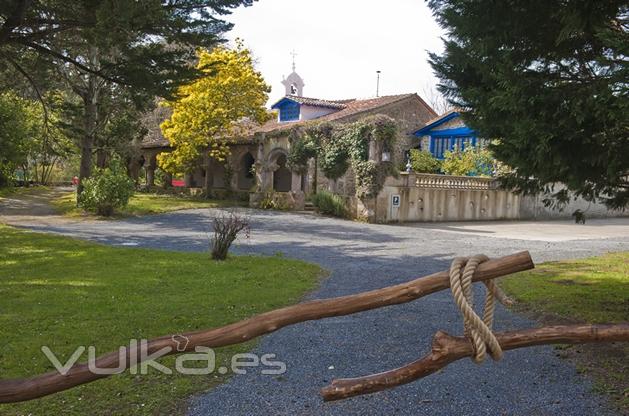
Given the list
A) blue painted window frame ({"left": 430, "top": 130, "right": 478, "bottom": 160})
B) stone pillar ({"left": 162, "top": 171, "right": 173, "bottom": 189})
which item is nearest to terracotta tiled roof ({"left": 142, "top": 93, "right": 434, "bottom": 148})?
blue painted window frame ({"left": 430, "top": 130, "right": 478, "bottom": 160})

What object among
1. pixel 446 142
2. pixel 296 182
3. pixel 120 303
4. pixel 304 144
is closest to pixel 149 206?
pixel 296 182

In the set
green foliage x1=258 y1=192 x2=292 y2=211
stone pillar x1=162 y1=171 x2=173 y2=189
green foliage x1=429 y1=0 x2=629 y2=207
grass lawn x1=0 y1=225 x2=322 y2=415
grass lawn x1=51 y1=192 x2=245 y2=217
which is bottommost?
grass lawn x1=0 y1=225 x2=322 y2=415

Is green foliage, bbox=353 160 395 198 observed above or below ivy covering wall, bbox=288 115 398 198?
below

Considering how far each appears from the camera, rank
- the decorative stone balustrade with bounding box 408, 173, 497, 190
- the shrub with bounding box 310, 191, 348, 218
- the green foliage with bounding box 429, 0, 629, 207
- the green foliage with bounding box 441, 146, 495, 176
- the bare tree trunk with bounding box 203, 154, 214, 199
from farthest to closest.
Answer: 1. the bare tree trunk with bounding box 203, 154, 214, 199
2. the green foliage with bounding box 441, 146, 495, 176
3. the decorative stone balustrade with bounding box 408, 173, 497, 190
4. the shrub with bounding box 310, 191, 348, 218
5. the green foliage with bounding box 429, 0, 629, 207

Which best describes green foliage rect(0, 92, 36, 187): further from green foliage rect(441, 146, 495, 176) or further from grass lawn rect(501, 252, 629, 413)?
grass lawn rect(501, 252, 629, 413)

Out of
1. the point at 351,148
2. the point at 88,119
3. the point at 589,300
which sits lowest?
the point at 589,300

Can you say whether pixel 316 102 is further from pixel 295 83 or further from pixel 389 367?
pixel 389 367

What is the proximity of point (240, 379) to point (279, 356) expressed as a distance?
0.67m

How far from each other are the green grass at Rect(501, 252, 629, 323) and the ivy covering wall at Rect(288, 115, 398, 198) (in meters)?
10.1

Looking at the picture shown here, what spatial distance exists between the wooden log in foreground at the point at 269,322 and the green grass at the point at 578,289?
5073 millimetres

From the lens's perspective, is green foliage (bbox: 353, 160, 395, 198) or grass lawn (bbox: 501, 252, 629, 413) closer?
grass lawn (bbox: 501, 252, 629, 413)

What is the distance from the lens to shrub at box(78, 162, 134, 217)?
1955 cm

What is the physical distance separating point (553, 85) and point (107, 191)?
1747cm

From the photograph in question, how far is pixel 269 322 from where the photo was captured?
85.6 inches
